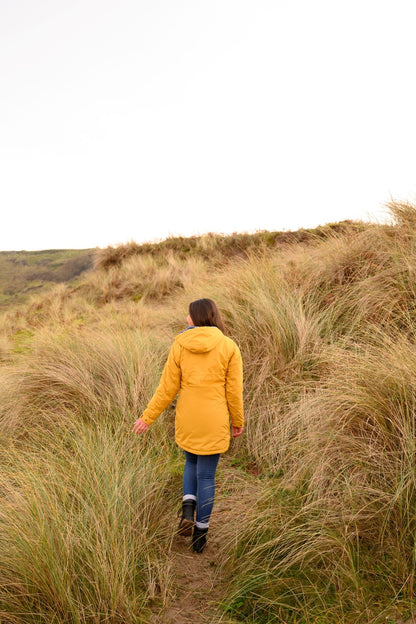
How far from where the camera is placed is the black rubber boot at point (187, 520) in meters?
2.66

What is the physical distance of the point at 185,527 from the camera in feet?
8.79

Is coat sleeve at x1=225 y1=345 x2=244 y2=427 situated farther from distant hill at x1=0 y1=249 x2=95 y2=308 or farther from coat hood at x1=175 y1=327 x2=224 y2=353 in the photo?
distant hill at x1=0 y1=249 x2=95 y2=308

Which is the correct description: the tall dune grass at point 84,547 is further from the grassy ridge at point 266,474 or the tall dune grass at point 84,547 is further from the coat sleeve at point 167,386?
the coat sleeve at point 167,386

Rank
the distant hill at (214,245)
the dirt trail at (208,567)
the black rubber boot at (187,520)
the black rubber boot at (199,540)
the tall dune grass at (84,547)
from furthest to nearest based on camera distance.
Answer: the distant hill at (214,245), the black rubber boot at (187,520), the black rubber boot at (199,540), the dirt trail at (208,567), the tall dune grass at (84,547)

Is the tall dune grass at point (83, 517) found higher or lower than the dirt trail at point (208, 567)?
higher

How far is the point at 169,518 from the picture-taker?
9.00 ft

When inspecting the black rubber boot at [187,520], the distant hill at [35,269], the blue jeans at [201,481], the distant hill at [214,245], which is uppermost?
the distant hill at [35,269]

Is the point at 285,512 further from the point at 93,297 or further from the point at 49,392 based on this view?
the point at 93,297

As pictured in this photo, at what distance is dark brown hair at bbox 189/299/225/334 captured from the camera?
2768 millimetres

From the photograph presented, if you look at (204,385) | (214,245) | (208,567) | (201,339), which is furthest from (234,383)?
(214,245)

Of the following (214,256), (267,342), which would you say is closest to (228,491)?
(267,342)

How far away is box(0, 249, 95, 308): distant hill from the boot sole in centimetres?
2445

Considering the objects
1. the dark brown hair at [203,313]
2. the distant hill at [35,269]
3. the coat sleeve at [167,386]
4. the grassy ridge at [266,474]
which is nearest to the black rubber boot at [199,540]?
the grassy ridge at [266,474]

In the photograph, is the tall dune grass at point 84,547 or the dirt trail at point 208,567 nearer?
the tall dune grass at point 84,547
